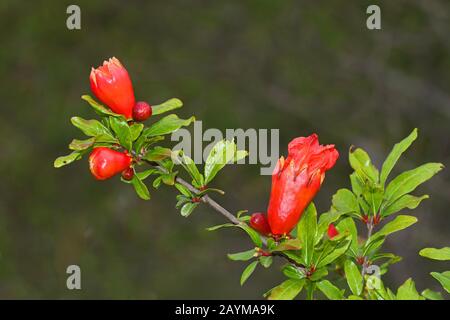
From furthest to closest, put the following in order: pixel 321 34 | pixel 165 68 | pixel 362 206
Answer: pixel 165 68 → pixel 321 34 → pixel 362 206

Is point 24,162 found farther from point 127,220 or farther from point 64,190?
point 127,220

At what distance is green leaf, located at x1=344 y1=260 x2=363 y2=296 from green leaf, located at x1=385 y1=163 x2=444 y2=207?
119 millimetres

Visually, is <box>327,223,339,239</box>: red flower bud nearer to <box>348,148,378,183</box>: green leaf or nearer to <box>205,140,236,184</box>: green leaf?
<box>348,148,378,183</box>: green leaf

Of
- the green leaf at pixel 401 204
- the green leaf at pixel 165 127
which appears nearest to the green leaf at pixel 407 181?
the green leaf at pixel 401 204

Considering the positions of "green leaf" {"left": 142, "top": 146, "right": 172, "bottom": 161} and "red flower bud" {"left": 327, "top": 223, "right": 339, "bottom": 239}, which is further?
"red flower bud" {"left": 327, "top": 223, "right": 339, "bottom": 239}

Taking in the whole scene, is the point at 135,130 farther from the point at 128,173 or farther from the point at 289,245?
the point at 289,245

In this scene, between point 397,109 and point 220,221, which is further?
point 220,221

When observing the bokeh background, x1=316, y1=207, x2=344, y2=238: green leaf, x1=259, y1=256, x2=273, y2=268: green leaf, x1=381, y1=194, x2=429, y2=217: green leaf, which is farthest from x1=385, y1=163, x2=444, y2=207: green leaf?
the bokeh background

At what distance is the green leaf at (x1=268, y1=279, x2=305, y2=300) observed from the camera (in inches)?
41.4

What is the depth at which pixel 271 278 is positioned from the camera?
3.94 m

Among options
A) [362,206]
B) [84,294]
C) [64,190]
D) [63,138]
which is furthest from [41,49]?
[362,206]

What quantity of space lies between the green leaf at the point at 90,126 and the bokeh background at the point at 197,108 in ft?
8.07

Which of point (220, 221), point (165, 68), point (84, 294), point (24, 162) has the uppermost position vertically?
point (165, 68)

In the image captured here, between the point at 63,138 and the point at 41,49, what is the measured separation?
47cm
